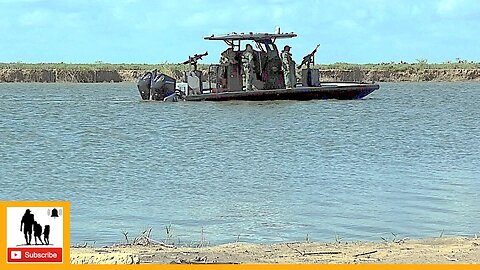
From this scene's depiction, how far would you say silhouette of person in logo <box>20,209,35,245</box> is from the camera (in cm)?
689

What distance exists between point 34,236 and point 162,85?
40.3 metres

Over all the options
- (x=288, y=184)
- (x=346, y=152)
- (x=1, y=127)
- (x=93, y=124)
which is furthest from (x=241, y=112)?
(x=288, y=184)

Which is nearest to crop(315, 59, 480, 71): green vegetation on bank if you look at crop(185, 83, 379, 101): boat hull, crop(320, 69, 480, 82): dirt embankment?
crop(320, 69, 480, 82): dirt embankment

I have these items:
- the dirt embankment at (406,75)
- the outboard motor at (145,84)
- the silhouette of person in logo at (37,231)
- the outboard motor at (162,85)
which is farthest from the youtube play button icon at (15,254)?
the dirt embankment at (406,75)

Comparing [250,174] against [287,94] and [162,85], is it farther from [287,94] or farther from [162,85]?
[162,85]

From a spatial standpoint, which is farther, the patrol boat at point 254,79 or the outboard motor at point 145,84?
the outboard motor at point 145,84

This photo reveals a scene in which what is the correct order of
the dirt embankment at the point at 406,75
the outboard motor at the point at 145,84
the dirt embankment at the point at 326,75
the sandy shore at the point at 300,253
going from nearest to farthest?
1. the sandy shore at the point at 300,253
2. the outboard motor at the point at 145,84
3. the dirt embankment at the point at 406,75
4. the dirt embankment at the point at 326,75

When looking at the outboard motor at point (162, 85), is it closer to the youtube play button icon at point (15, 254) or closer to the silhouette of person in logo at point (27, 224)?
the silhouette of person in logo at point (27, 224)

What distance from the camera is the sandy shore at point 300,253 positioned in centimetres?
914

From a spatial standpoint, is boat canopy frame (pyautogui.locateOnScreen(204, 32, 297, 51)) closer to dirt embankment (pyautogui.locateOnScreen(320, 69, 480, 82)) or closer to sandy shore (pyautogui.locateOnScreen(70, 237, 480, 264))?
sandy shore (pyautogui.locateOnScreen(70, 237, 480, 264))

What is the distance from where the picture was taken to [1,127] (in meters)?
35.3

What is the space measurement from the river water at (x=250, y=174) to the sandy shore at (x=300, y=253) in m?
1.25

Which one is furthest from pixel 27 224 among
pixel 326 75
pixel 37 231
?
pixel 326 75

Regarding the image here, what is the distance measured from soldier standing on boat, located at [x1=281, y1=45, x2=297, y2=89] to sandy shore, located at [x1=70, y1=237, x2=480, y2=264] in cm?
3214
